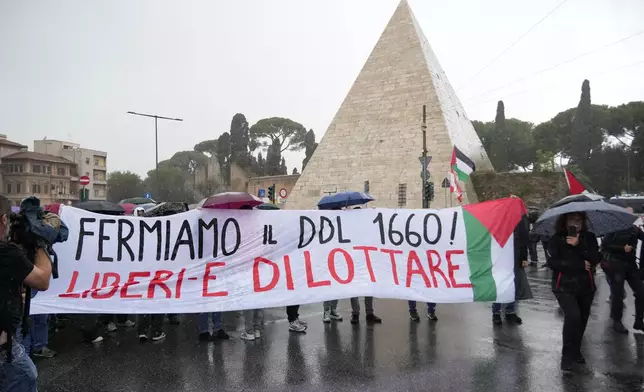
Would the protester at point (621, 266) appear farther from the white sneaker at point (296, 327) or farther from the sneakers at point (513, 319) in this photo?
the white sneaker at point (296, 327)

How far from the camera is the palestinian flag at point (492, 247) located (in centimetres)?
507

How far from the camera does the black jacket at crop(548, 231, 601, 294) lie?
417 centimetres

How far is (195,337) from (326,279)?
1.74 m

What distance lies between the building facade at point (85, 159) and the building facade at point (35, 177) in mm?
3155

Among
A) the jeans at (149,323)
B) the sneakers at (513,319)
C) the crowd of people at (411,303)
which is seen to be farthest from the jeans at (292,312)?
→ the sneakers at (513,319)

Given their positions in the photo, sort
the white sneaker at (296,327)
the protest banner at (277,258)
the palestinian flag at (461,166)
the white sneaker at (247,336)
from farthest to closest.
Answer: the palestinian flag at (461,166) → the white sneaker at (296,327) → the white sneaker at (247,336) → the protest banner at (277,258)

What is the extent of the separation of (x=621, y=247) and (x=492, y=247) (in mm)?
1697

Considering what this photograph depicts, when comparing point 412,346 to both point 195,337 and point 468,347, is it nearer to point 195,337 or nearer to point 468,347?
point 468,347

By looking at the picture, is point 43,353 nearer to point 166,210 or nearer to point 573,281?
point 166,210

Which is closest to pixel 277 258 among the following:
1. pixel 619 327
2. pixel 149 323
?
pixel 149 323

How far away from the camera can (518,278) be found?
5.29 metres

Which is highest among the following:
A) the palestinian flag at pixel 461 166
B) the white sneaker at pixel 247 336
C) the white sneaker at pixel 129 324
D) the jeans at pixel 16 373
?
the palestinian flag at pixel 461 166

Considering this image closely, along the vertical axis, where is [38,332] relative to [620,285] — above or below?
below

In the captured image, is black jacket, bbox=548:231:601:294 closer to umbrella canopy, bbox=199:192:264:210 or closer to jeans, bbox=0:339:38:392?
umbrella canopy, bbox=199:192:264:210
